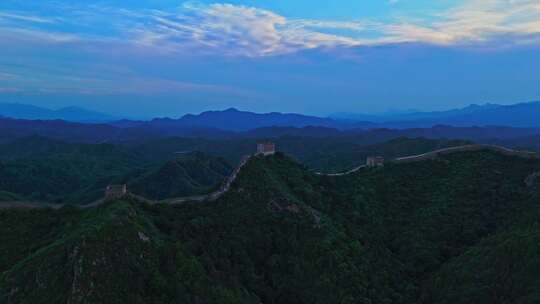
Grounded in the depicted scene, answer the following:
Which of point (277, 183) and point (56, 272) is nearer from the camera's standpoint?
point (56, 272)

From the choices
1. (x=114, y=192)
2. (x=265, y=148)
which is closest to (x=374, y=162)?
(x=265, y=148)

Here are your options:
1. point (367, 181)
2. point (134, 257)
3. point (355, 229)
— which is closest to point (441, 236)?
point (355, 229)

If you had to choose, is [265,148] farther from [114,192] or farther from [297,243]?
[114,192]

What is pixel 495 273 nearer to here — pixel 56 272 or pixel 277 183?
pixel 277 183

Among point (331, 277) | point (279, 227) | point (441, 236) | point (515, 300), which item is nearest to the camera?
point (515, 300)

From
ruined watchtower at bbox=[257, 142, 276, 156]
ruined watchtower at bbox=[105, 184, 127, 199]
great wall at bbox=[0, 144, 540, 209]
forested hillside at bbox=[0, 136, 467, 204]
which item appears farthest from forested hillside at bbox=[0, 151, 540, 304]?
forested hillside at bbox=[0, 136, 467, 204]

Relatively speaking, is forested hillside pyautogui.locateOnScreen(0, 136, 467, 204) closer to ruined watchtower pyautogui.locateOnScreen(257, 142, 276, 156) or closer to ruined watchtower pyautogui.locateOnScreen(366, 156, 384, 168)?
ruined watchtower pyautogui.locateOnScreen(257, 142, 276, 156)

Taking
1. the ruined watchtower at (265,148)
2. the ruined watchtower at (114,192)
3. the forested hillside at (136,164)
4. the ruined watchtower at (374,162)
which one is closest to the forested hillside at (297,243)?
the ruined watchtower at (265,148)

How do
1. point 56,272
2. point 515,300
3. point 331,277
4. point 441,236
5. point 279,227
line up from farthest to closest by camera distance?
point 441,236
point 279,227
point 331,277
point 515,300
point 56,272

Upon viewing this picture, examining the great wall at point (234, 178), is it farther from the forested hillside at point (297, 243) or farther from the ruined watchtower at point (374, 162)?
the forested hillside at point (297, 243)
